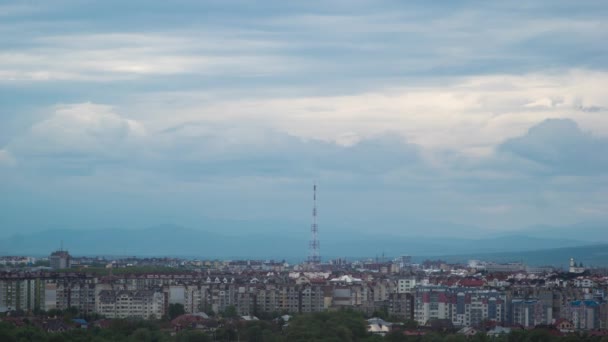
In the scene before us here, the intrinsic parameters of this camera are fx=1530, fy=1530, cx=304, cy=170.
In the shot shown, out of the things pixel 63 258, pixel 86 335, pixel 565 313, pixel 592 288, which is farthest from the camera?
pixel 63 258

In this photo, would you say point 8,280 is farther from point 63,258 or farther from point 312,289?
point 63,258

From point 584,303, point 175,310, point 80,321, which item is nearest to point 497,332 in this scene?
point 584,303

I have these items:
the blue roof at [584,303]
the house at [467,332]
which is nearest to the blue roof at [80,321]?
the house at [467,332]

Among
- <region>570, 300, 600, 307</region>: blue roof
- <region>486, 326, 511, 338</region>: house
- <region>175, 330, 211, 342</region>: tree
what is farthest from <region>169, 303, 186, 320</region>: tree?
<region>570, 300, 600, 307</region>: blue roof

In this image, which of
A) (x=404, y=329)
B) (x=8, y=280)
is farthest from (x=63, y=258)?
(x=404, y=329)

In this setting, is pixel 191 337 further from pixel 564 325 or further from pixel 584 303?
pixel 584 303

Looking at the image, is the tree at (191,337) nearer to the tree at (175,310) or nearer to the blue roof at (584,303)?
the tree at (175,310)

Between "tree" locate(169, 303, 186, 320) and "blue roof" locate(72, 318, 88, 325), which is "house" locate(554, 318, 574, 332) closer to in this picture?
"tree" locate(169, 303, 186, 320)

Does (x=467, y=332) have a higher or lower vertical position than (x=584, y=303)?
lower
